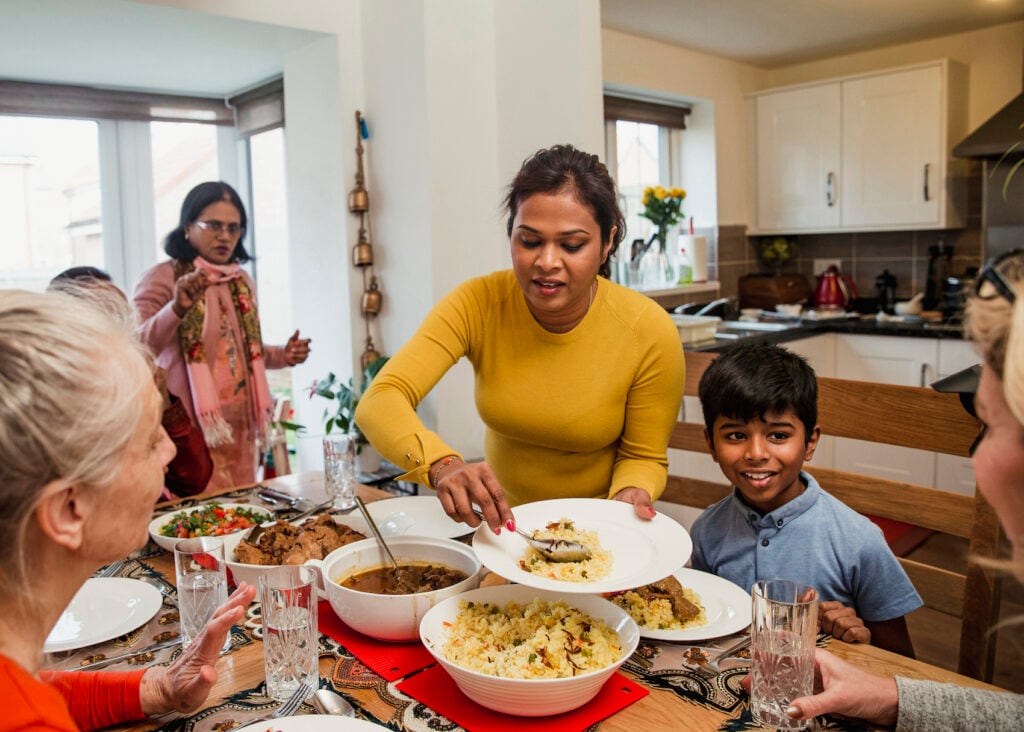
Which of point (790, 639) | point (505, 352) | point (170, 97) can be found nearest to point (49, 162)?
point (170, 97)

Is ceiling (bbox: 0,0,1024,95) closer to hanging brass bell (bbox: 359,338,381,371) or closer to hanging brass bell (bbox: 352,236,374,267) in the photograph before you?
hanging brass bell (bbox: 352,236,374,267)

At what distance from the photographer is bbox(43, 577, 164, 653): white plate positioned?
48.9 inches

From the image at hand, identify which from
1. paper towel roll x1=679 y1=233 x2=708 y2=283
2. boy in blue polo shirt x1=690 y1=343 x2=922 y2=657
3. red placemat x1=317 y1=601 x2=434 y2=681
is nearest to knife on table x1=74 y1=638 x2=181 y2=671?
red placemat x1=317 y1=601 x2=434 y2=681

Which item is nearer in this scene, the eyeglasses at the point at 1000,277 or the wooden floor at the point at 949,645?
the eyeglasses at the point at 1000,277

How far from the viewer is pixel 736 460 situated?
1.52 metres

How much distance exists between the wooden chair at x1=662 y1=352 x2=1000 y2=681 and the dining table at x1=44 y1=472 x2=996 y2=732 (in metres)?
0.31

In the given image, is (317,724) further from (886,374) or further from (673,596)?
(886,374)

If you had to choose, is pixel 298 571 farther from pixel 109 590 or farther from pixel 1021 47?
pixel 1021 47

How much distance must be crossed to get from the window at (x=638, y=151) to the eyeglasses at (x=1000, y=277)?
3.73 meters

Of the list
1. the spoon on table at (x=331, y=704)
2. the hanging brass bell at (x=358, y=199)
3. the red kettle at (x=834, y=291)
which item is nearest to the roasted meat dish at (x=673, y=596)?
the spoon on table at (x=331, y=704)

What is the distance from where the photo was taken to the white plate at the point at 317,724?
959 mm

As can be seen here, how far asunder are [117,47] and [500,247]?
1.62 m

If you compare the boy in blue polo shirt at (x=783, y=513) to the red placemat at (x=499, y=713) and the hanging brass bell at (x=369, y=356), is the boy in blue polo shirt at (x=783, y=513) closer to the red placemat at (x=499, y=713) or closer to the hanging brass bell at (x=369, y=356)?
the red placemat at (x=499, y=713)

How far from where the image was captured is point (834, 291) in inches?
190
